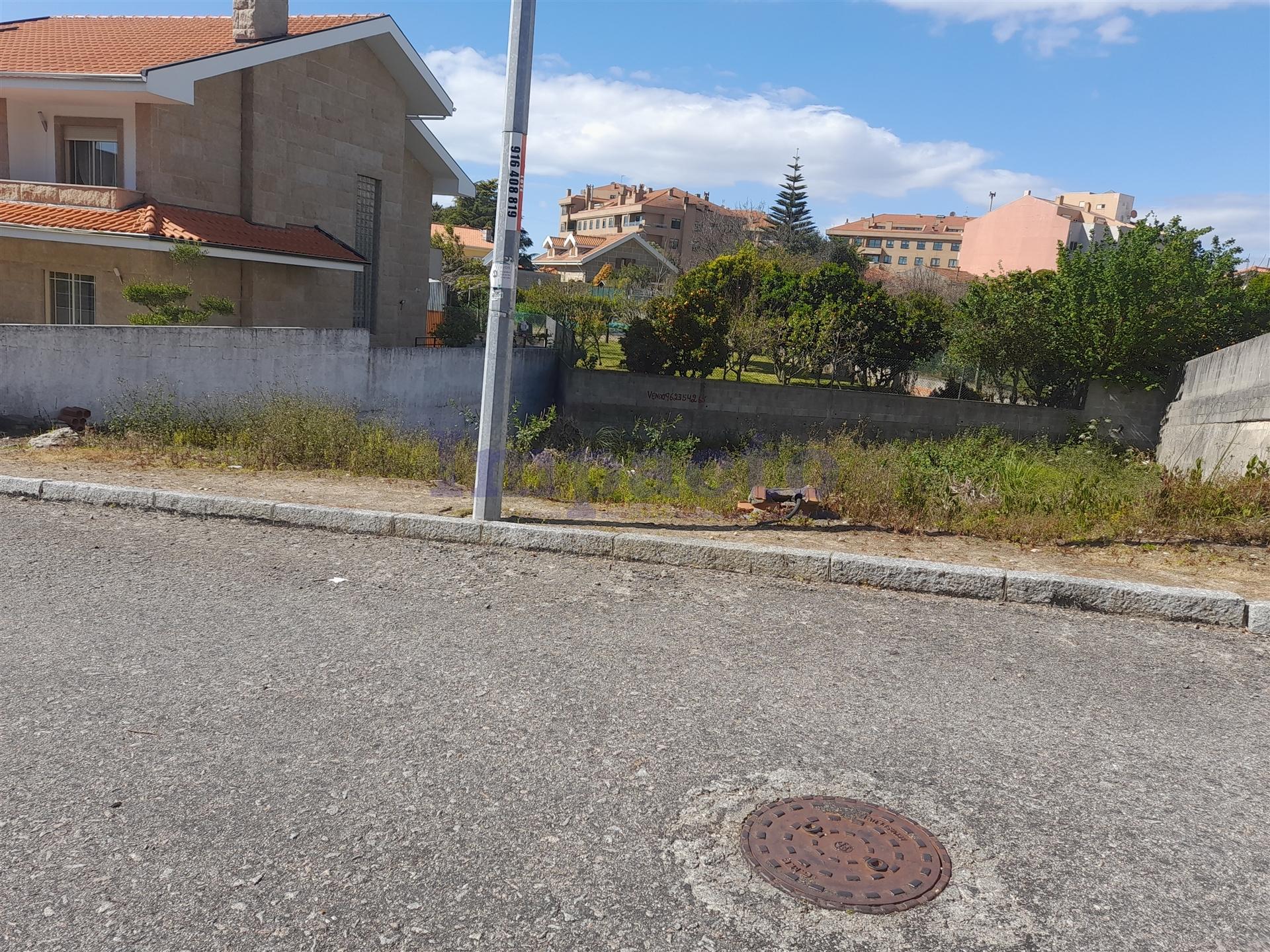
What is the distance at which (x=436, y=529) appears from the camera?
7.08 metres

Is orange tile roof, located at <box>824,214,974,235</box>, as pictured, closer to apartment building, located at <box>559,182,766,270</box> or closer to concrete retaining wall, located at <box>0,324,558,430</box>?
apartment building, located at <box>559,182,766,270</box>

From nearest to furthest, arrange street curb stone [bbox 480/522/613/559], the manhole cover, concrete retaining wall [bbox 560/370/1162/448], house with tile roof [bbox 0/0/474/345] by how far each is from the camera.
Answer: the manhole cover
street curb stone [bbox 480/522/613/559]
house with tile roof [bbox 0/0/474/345]
concrete retaining wall [bbox 560/370/1162/448]

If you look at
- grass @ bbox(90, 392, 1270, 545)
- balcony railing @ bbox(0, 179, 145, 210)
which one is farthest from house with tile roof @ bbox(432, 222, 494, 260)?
grass @ bbox(90, 392, 1270, 545)

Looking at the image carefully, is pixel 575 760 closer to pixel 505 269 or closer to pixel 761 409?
pixel 505 269

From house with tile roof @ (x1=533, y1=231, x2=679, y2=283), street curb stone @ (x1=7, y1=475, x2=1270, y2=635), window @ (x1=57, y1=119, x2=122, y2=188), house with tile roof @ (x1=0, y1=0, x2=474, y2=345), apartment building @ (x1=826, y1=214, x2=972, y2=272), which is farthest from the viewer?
apartment building @ (x1=826, y1=214, x2=972, y2=272)

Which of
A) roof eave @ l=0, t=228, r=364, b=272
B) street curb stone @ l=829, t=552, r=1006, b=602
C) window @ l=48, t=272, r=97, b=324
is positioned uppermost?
roof eave @ l=0, t=228, r=364, b=272

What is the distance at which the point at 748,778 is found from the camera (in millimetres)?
3580

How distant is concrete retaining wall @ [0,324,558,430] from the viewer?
1084 centimetres

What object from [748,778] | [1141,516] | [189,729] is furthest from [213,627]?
[1141,516]

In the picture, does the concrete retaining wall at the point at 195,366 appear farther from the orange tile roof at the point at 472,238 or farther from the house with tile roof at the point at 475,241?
the orange tile roof at the point at 472,238

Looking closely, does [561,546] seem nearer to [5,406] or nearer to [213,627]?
[213,627]

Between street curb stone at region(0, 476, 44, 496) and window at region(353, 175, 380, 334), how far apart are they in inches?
570

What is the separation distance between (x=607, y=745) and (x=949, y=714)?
1697mm

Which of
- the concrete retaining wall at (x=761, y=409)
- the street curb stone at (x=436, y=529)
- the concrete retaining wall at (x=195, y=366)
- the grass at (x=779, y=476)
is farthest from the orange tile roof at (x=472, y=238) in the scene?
the street curb stone at (x=436, y=529)
